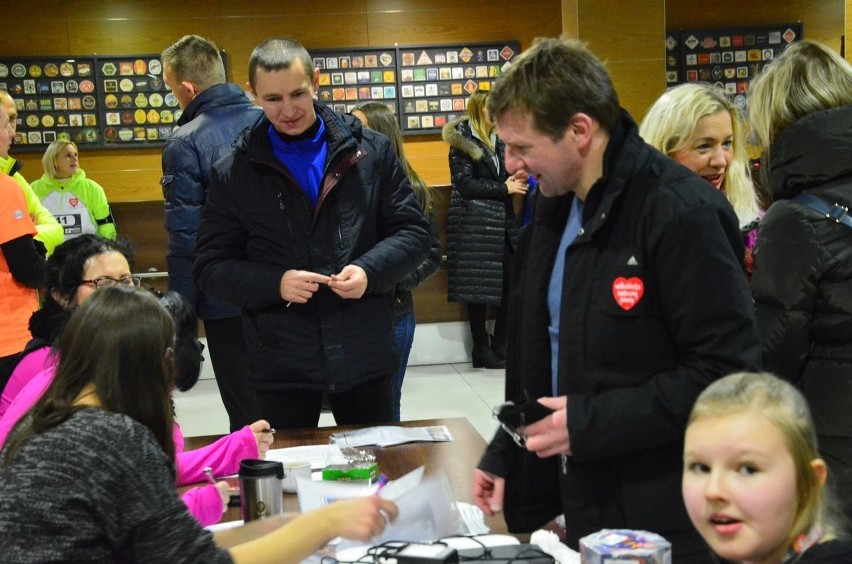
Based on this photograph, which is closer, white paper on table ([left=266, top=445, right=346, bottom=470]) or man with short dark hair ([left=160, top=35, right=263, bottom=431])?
white paper on table ([left=266, top=445, right=346, bottom=470])

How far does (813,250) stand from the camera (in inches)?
89.4

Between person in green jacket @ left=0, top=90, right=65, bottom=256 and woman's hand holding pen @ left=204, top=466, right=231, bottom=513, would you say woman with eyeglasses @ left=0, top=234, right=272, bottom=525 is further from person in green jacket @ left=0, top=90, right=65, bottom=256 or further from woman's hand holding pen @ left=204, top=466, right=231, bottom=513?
person in green jacket @ left=0, top=90, right=65, bottom=256

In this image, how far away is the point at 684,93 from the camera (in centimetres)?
286

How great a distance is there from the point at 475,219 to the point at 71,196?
3.05 meters

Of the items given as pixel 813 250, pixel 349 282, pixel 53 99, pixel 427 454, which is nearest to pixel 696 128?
pixel 813 250

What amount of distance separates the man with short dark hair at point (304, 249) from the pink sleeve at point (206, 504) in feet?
2.70

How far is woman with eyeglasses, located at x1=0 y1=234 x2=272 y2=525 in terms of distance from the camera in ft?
7.46

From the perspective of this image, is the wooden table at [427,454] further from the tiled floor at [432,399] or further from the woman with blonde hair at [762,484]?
the tiled floor at [432,399]

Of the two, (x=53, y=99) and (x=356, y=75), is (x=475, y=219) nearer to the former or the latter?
(x=356, y=75)

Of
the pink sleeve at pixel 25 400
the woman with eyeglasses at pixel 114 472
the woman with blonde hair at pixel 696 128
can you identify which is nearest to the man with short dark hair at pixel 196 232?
the pink sleeve at pixel 25 400

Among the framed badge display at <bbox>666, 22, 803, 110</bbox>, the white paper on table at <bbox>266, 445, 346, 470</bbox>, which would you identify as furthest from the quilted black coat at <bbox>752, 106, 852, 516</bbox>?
the framed badge display at <bbox>666, 22, 803, 110</bbox>

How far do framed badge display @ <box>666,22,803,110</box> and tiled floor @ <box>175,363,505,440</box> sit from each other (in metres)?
4.47

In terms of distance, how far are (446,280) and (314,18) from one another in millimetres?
3657

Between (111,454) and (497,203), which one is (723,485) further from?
(497,203)
